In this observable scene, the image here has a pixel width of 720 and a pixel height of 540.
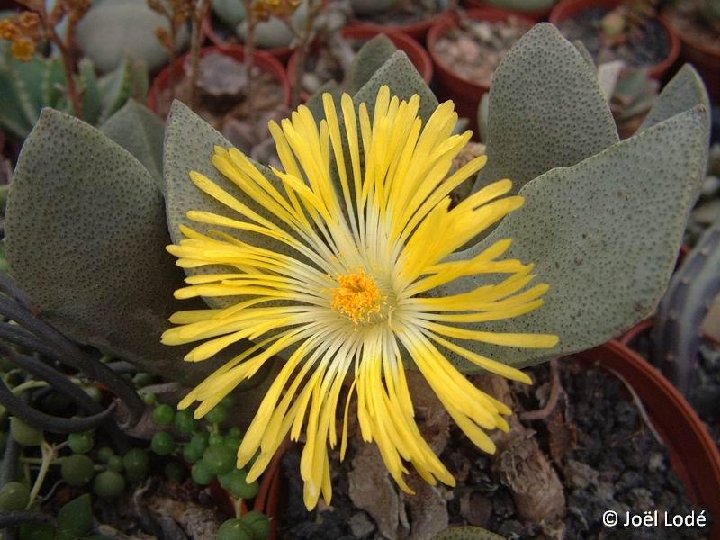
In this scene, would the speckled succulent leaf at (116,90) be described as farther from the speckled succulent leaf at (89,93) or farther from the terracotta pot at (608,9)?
the terracotta pot at (608,9)

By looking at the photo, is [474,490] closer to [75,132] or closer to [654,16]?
[75,132]

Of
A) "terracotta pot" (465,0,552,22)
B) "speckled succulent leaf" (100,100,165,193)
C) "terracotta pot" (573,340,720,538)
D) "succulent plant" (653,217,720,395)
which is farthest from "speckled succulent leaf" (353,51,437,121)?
"terracotta pot" (465,0,552,22)

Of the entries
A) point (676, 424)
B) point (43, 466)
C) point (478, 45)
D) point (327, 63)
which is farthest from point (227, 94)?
point (676, 424)

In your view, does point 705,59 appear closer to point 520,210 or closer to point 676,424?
point 676,424

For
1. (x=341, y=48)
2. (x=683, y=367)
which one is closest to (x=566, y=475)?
(x=683, y=367)

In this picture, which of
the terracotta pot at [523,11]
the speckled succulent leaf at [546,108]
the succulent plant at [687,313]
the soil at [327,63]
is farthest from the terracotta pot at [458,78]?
the speckled succulent leaf at [546,108]
